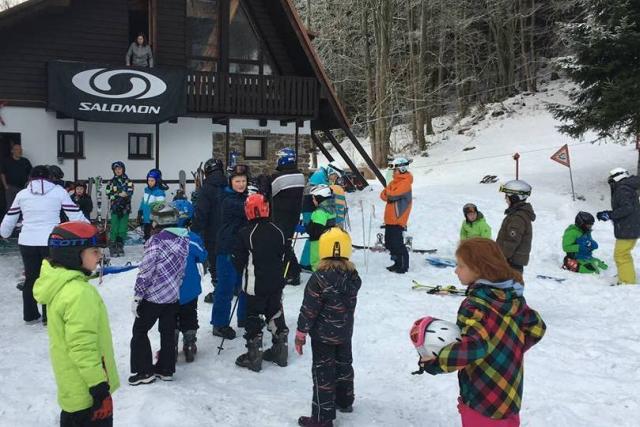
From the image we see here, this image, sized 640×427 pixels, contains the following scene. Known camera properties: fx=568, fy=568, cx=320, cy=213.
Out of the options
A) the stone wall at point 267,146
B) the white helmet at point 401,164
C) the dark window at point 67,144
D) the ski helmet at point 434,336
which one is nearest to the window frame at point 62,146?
the dark window at point 67,144

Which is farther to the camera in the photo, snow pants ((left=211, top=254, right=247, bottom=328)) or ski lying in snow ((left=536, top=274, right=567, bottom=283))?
ski lying in snow ((left=536, top=274, right=567, bottom=283))

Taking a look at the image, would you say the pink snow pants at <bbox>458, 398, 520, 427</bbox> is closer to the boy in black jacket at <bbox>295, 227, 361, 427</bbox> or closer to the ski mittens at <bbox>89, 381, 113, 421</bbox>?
the boy in black jacket at <bbox>295, 227, 361, 427</bbox>

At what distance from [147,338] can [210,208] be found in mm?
2279

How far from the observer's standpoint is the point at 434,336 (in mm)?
2789

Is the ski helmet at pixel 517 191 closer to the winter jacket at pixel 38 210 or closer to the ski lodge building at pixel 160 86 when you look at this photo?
the winter jacket at pixel 38 210

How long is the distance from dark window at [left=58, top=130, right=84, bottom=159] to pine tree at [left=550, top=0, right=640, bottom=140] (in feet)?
43.6

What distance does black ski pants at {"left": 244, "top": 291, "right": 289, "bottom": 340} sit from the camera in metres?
5.18

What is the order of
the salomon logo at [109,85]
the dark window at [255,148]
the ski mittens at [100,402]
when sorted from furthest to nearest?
the dark window at [255,148] < the salomon logo at [109,85] < the ski mittens at [100,402]

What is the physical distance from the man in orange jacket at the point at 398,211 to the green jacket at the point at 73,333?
6.69 meters

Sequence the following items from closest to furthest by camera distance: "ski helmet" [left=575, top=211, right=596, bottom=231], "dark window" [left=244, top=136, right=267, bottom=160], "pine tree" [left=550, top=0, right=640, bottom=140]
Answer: "ski helmet" [left=575, top=211, right=596, bottom=231]
"pine tree" [left=550, top=0, right=640, bottom=140]
"dark window" [left=244, top=136, right=267, bottom=160]

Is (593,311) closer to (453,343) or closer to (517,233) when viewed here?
(517,233)

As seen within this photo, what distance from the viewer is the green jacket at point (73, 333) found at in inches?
116

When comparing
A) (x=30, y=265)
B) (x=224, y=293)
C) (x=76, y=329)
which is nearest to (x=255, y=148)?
(x=30, y=265)

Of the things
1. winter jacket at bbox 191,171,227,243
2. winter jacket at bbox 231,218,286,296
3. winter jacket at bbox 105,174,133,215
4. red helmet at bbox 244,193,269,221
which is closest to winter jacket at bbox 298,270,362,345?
winter jacket at bbox 231,218,286,296
